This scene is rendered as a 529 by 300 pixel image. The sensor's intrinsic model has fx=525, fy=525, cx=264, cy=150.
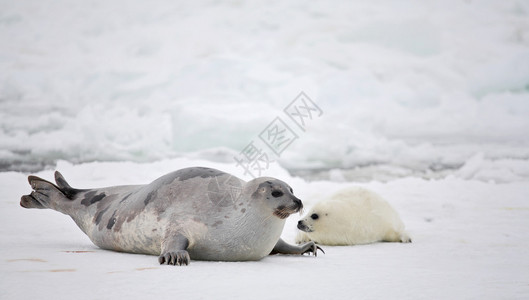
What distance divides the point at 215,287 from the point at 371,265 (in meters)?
1.04

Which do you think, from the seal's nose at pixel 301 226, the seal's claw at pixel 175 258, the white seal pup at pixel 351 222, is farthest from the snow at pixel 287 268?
the seal's nose at pixel 301 226

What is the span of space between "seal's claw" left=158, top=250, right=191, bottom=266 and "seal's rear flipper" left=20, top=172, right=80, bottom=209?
1.17 metres

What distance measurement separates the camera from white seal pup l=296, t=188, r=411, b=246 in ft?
12.6

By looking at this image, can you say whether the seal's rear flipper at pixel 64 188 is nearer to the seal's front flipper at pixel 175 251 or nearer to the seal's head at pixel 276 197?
the seal's front flipper at pixel 175 251

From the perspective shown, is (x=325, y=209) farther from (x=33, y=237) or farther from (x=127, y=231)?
(x=33, y=237)

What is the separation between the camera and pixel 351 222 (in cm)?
389

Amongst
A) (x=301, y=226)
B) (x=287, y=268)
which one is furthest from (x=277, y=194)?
(x=301, y=226)

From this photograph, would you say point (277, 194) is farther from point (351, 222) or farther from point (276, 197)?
point (351, 222)

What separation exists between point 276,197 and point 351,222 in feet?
4.88

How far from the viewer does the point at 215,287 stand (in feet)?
6.23

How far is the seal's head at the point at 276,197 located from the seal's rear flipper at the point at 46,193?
131cm

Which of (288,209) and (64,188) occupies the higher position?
(64,188)

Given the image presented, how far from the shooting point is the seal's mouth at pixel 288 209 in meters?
2.50

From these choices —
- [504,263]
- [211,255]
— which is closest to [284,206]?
[211,255]
